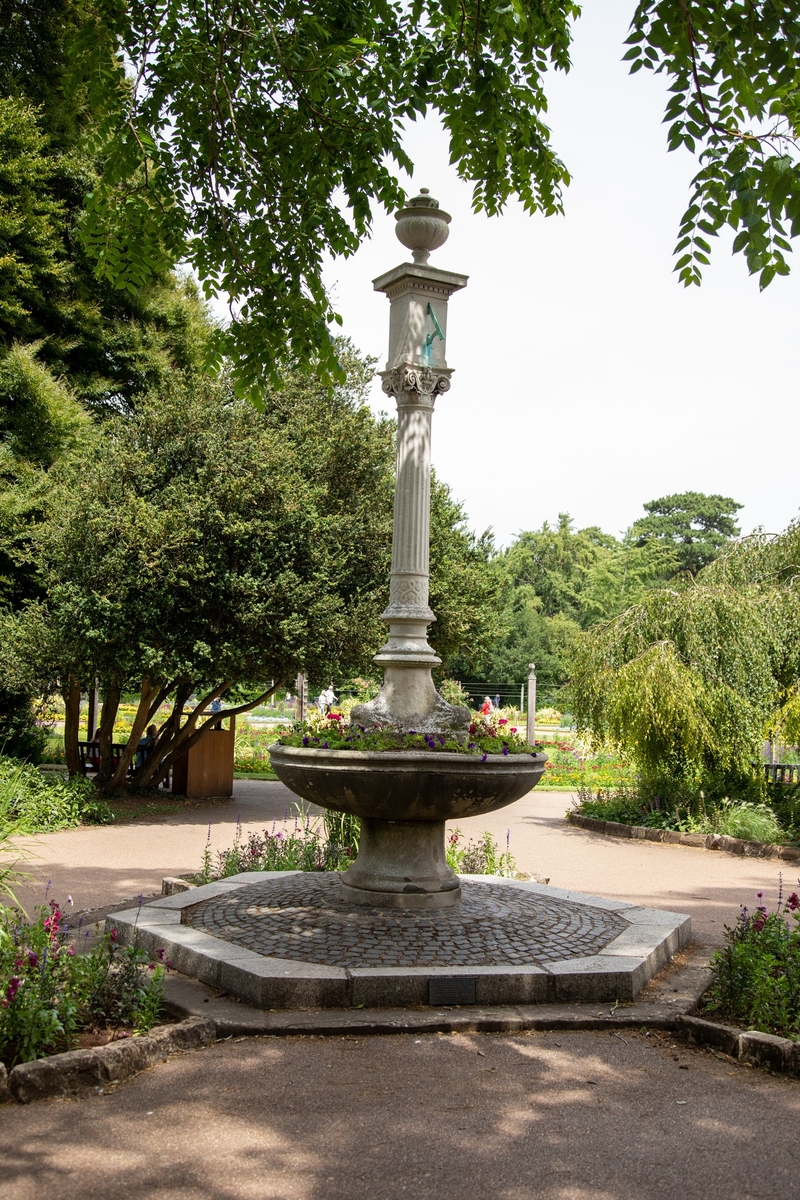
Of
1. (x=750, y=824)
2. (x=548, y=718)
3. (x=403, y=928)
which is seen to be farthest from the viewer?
(x=548, y=718)

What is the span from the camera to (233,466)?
13.7 metres

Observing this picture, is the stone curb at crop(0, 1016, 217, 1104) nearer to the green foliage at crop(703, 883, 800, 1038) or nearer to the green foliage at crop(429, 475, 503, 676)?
the green foliage at crop(703, 883, 800, 1038)

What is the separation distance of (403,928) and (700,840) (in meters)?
8.03

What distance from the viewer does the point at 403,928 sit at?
19.0 feet

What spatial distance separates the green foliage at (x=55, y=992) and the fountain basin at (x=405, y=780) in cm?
151

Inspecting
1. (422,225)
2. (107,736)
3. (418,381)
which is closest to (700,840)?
(418,381)

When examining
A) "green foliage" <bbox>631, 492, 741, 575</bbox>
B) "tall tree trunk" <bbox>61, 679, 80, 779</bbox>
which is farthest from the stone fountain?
"green foliage" <bbox>631, 492, 741, 575</bbox>

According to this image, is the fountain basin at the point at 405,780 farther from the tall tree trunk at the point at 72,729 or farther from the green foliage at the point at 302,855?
the tall tree trunk at the point at 72,729

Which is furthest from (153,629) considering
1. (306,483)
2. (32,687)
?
(306,483)

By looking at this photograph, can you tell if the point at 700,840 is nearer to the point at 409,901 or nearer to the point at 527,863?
the point at 527,863

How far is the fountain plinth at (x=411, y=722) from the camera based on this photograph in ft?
18.8

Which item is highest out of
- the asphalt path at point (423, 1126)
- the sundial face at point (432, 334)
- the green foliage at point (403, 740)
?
the sundial face at point (432, 334)

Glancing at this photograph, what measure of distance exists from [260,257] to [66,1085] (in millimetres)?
5681

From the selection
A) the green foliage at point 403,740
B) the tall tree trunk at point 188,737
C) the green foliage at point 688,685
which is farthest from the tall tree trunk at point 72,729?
the green foliage at point 403,740
